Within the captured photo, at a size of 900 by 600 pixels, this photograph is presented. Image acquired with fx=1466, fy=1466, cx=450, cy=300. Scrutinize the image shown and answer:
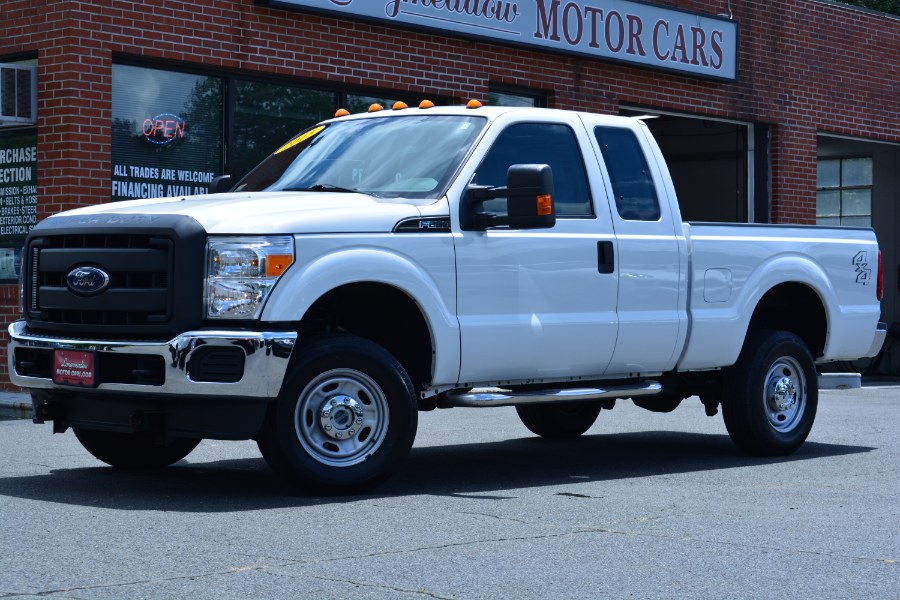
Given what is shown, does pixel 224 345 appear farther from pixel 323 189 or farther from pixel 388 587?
pixel 388 587

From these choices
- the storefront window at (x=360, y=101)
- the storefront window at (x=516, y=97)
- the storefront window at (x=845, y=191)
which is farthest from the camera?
the storefront window at (x=845, y=191)

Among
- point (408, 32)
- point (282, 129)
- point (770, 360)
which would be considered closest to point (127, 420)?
point (770, 360)

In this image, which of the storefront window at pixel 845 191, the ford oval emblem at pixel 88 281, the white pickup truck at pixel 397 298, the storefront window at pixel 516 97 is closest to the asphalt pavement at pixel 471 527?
the white pickup truck at pixel 397 298

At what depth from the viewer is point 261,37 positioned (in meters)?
15.0

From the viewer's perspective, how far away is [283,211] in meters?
7.55

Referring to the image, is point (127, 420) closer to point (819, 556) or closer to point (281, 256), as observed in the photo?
point (281, 256)

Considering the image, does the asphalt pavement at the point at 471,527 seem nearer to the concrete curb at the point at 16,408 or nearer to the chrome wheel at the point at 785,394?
the chrome wheel at the point at 785,394

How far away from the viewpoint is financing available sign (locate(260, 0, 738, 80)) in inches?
631

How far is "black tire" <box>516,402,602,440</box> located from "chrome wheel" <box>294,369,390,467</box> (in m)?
3.45

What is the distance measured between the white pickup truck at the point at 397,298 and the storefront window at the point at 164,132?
198 inches

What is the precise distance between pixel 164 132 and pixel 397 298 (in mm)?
6832

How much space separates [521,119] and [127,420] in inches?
118

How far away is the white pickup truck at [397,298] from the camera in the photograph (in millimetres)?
7348

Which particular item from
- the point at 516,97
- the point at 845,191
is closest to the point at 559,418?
the point at 516,97
